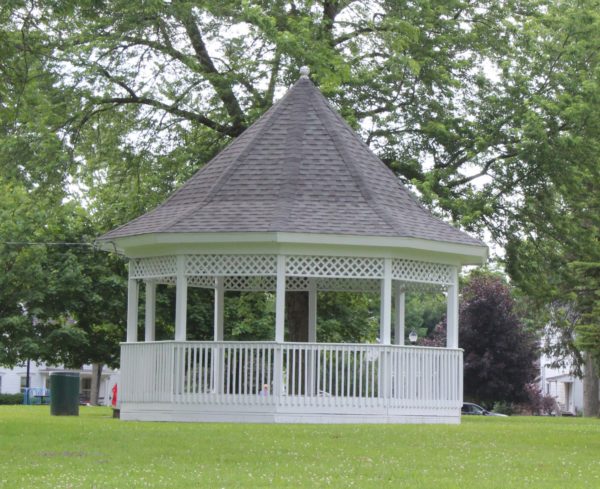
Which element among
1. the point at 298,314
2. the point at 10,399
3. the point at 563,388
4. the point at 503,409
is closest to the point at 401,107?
the point at 298,314

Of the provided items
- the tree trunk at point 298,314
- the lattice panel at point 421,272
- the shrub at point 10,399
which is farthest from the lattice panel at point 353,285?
the shrub at point 10,399

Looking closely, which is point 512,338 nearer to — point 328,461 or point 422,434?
point 422,434

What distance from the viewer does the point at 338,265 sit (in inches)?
920

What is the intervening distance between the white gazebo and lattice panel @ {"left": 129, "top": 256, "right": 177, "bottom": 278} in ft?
0.10

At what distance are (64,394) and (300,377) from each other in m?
7.56

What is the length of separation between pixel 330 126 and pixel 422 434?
8.18 m

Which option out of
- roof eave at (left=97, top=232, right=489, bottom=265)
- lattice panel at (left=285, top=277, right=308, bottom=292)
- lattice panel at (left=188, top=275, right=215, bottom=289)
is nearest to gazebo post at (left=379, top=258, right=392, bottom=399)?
roof eave at (left=97, top=232, right=489, bottom=265)

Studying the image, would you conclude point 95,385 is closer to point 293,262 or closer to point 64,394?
point 64,394

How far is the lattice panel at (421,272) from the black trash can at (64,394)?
28.5 ft

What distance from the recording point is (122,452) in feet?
51.1

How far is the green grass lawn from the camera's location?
1261cm

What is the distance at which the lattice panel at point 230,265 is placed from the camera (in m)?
23.2

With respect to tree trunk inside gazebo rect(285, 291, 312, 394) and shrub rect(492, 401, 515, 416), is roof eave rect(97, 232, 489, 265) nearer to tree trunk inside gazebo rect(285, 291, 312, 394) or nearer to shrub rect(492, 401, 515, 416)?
tree trunk inside gazebo rect(285, 291, 312, 394)

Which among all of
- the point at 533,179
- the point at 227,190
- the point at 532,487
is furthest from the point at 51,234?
the point at 532,487
